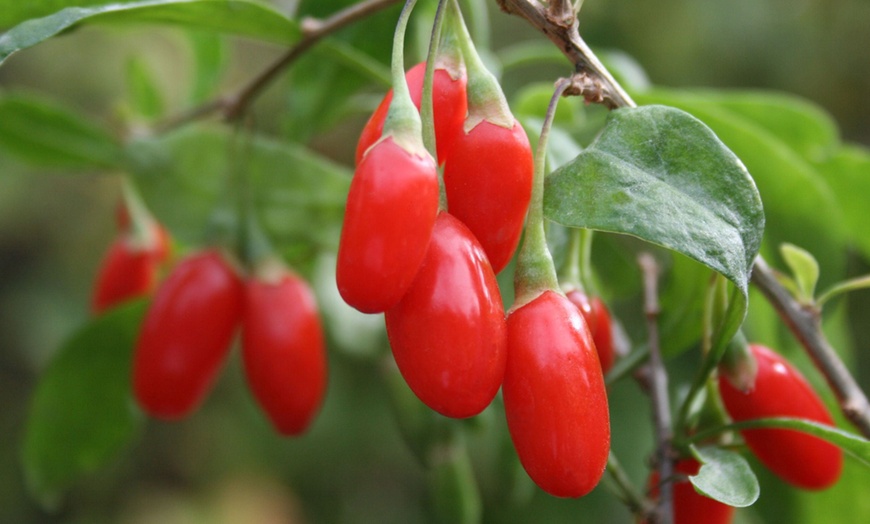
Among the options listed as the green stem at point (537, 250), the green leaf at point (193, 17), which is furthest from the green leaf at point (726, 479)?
the green leaf at point (193, 17)

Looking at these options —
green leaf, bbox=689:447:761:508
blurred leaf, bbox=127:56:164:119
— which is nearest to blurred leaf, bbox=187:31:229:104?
blurred leaf, bbox=127:56:164:119

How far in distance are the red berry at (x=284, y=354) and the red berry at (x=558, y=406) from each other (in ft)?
1.16

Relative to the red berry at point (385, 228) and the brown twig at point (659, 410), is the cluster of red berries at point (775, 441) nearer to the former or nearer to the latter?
the brown twig at point (659, 410)

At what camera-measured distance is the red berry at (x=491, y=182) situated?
1.65ft

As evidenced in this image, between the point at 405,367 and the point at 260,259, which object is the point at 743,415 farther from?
the point at 260,259

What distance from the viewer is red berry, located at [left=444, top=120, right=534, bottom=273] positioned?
0.50 m

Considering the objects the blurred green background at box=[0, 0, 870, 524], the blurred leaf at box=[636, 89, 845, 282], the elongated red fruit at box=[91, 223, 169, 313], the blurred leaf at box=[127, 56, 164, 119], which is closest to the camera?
the blurred leaf at box=[636, 89, 845, 282]

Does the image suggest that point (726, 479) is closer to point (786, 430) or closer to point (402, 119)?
point (786, 430)

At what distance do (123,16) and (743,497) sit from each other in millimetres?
542

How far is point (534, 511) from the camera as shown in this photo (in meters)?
1.55

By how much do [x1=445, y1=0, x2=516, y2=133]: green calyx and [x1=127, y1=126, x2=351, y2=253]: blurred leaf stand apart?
15.0 inches

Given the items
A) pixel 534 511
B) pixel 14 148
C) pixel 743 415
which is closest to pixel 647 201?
pixel 743 415

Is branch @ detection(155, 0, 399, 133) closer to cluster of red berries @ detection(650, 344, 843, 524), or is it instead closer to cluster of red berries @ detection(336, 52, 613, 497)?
cluster of red berries @ detection(336, 52, 613, 497)

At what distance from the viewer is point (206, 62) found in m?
A: 1.16
